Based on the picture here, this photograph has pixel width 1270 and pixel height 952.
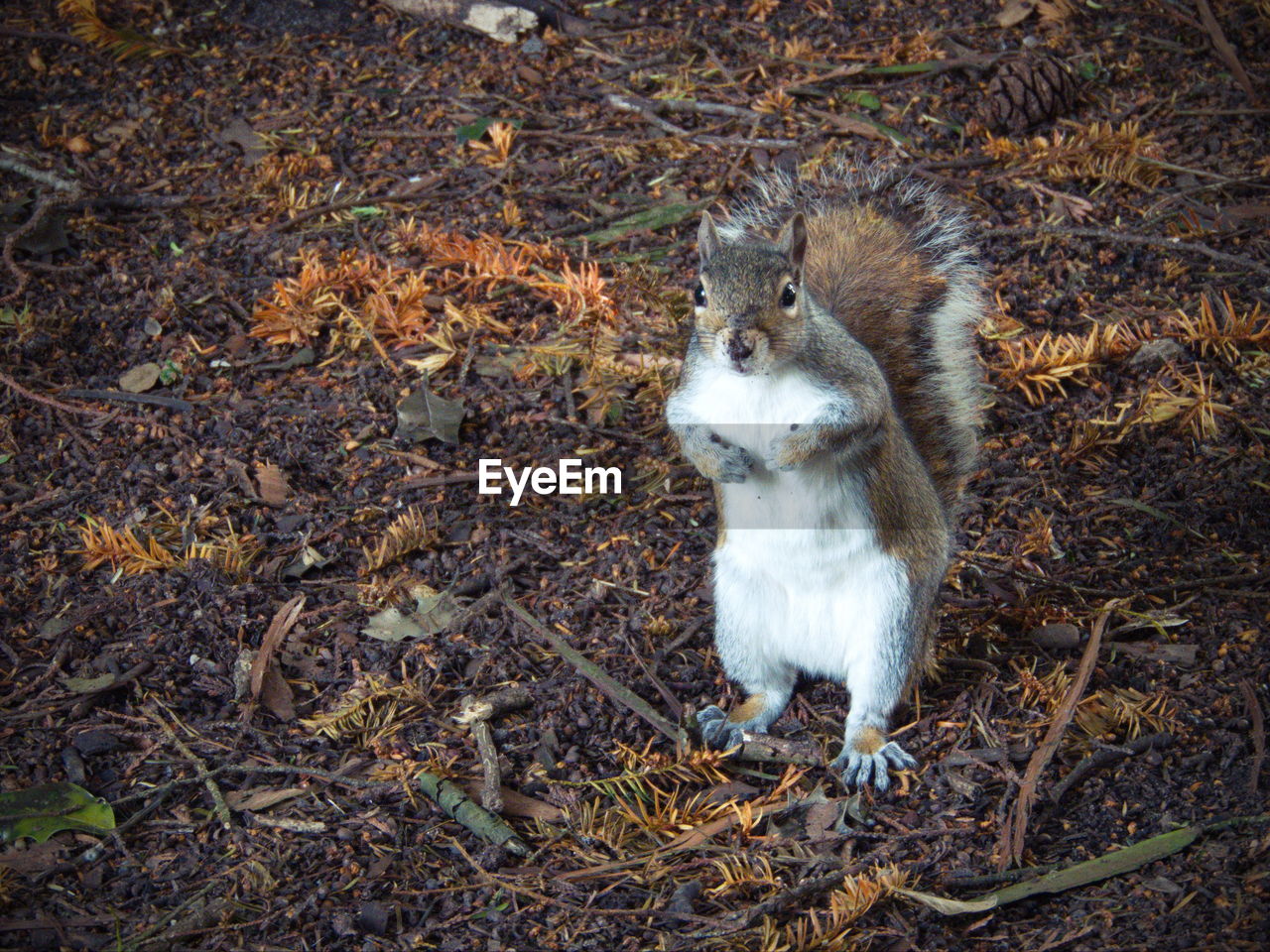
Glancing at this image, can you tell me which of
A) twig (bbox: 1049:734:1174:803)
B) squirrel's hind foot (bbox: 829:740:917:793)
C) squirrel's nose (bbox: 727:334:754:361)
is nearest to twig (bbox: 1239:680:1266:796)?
twig (bbox: 1049:734:1174:803)

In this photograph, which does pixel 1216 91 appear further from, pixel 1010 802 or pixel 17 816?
pixel 17 816

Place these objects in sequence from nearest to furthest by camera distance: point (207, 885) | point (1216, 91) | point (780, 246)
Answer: point (207, 885) → point (780, 246) → point (1216, 91)

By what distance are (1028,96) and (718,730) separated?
89.1 inches

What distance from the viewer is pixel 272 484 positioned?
288 centimetres

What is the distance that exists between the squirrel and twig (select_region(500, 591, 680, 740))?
0.34ft

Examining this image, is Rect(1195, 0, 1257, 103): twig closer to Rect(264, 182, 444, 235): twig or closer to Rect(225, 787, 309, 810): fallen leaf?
Rect(264, 182, 444, 235): twig

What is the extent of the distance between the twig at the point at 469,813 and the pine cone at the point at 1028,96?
8.41ft

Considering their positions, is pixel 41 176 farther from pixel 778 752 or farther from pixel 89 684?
pixel 778 752

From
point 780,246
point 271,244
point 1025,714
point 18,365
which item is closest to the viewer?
point 780,246

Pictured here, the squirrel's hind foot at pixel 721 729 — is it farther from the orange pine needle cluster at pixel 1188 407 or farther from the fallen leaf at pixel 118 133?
the fallen leaf at pixel 118 133

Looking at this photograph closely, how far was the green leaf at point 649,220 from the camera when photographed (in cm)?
350

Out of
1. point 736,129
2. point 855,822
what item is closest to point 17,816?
point 855,822

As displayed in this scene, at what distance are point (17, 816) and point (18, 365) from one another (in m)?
1.43

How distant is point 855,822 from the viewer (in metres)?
2.17
